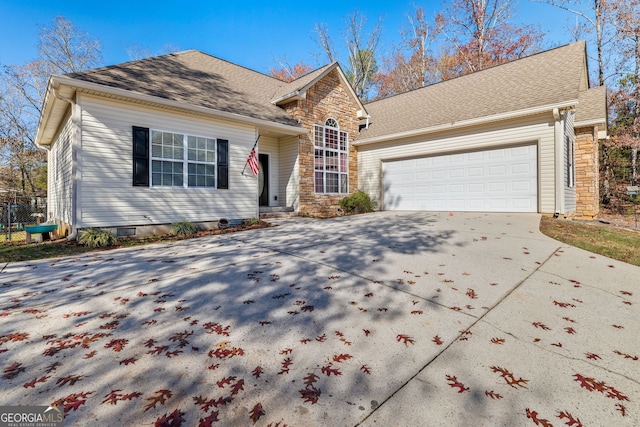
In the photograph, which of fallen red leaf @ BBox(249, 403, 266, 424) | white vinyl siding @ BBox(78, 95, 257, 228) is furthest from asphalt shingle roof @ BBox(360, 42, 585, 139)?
fallen red leaf @ BBox(249, 403, 266, 424)

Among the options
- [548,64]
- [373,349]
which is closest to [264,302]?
[373,349]

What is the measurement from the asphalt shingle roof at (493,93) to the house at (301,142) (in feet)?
0.23

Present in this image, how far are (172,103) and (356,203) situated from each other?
7167 mm

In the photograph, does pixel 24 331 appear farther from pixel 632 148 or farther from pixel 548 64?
pixel 632 148

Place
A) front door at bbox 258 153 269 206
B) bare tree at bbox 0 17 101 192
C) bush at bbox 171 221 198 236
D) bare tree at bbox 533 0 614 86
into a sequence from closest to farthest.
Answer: bush at bbox 171 221 198 236 → front door at bbox 258 153 269 206 → bare tree at bbox 533 0 614 86 → bare tree at bbox 0 17 101 192

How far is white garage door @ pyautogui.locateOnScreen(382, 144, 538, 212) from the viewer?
9164 mm

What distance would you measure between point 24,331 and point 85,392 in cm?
126

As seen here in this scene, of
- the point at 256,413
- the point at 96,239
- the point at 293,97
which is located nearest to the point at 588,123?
the point at 293,97

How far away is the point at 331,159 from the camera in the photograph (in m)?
12.1

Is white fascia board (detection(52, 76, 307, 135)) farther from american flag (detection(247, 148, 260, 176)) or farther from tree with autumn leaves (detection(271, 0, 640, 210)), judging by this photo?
tree with autumn leaves (detection(271, 0, 640, 210))

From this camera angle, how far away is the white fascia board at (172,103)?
6.26 metres

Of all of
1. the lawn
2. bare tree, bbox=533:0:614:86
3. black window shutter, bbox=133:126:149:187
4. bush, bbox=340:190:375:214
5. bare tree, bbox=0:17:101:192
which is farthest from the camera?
bare tree, bbox=0:17:101:192

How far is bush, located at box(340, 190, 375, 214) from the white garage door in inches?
41.7
